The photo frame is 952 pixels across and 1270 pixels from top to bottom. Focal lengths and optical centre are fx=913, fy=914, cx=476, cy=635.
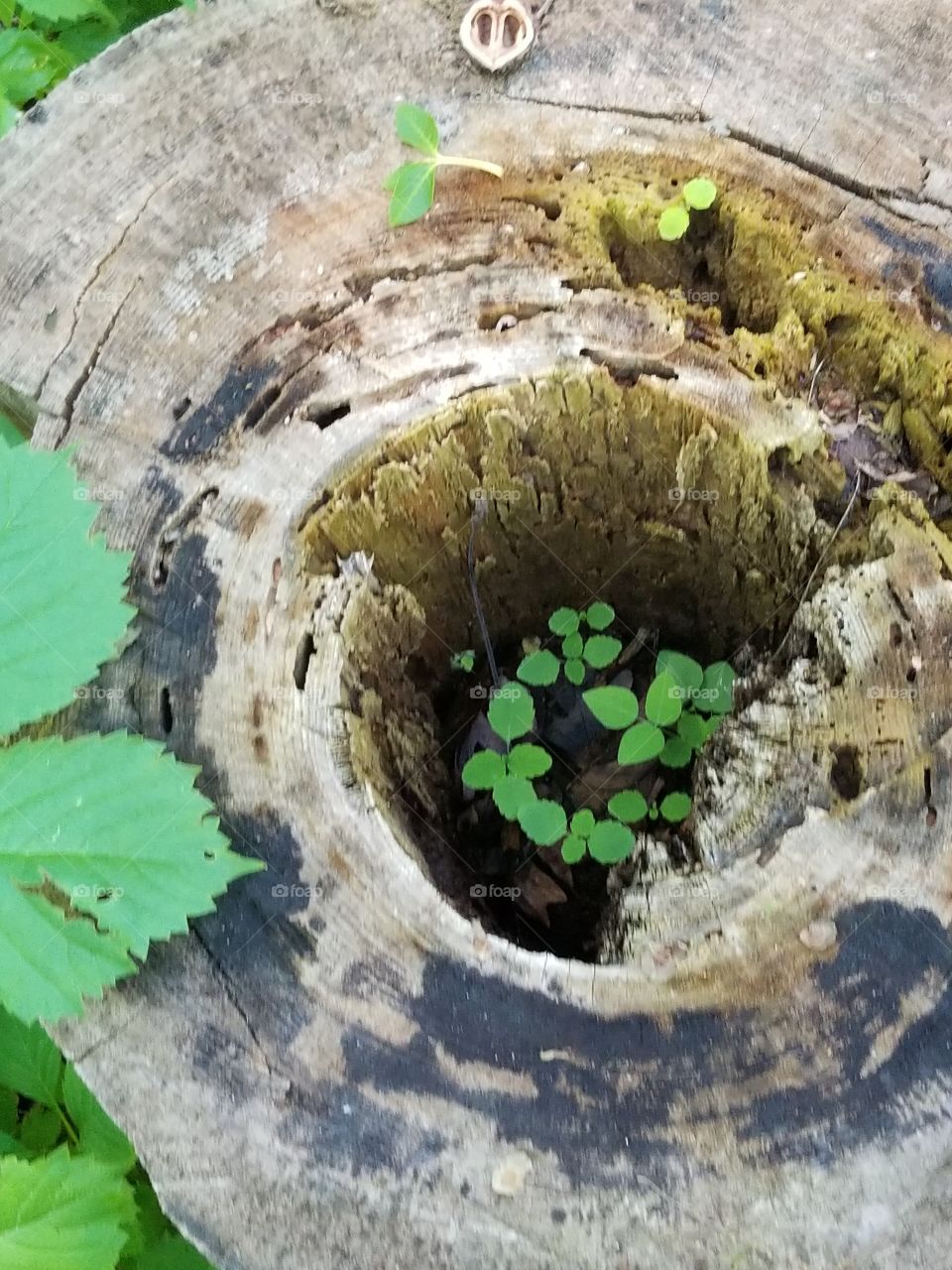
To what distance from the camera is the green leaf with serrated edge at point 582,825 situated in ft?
5.52

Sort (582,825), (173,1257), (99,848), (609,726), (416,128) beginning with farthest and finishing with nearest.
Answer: (609,726)
(582,825)
(173,1257)
(416,128)
(99,848)

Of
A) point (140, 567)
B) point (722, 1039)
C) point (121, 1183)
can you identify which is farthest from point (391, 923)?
point (121, 1183)

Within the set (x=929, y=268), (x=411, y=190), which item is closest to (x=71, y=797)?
(x=411, y=190)

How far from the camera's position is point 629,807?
1.77 metres

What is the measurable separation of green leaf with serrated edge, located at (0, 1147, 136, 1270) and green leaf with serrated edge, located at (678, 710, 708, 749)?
4.01 ft

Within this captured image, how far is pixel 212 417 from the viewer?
1303 millimetres

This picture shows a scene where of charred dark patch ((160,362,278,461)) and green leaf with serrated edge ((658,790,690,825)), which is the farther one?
green leaf with serrated edge ((658,790,690,825))

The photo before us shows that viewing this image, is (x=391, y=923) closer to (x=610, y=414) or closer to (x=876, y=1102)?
(x=876, y=1102)

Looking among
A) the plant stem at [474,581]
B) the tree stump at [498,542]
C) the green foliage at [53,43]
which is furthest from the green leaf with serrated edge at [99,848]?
the green foliage at [53,43]

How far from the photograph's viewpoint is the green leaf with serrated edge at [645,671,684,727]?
172cm

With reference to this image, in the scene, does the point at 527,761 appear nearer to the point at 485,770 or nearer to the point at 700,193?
the point at 485,770

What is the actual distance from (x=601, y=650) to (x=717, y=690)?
0.80 ft

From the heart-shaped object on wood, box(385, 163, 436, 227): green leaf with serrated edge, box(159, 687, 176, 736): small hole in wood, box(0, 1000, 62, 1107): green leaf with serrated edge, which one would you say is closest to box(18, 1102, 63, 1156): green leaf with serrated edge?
box(0, 1000, 62, 1107): green leaf with serrated edge

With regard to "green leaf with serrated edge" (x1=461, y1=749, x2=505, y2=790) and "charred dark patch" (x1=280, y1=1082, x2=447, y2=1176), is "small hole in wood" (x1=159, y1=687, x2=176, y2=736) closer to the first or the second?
"charred dark patch" (x1=280, y1=1082, x2=447, y2=1176)
